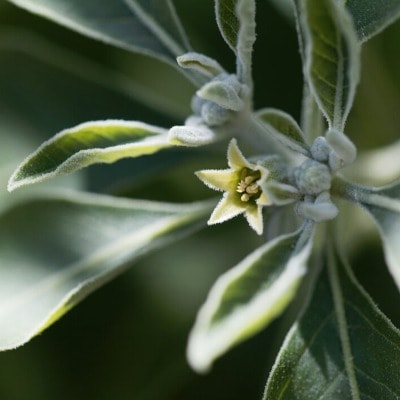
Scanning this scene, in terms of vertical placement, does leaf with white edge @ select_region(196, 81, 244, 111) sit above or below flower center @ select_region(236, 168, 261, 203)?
above

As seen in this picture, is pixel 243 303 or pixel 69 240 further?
pixel 69 240

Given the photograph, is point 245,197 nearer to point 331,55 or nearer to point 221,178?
point 221,178

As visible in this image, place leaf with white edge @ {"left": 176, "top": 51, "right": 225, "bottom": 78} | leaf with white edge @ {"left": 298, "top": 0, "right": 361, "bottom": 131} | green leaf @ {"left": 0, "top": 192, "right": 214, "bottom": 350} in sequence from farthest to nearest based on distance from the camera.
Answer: green leaf @ {"left": 0, "top": 192, "right": 214, "bottom": 350}
leaf with white edge @ {"left": 176, "top": 51, "right": 225, "bottom": 78}
leaf with white edge @ {"left": 298, "top": 0, "right": 361, "bottom": 131}

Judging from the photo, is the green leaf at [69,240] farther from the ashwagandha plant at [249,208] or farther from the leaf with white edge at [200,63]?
Result: the leaf with white edge at [200,63]

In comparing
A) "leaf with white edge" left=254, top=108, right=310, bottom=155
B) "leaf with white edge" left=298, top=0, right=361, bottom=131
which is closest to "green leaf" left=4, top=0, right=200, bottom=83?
"leaf with white edge" left=254, top=108, right=310, bottom=155

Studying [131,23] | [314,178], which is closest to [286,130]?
[314,178]

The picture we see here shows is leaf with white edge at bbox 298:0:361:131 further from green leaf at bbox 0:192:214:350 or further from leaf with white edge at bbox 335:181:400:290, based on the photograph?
green leaf at bbox 0:192:214:350

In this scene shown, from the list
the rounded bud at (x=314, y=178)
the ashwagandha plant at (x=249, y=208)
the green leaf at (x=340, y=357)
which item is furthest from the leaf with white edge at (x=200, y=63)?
the green leaf at (x=340, y=357)
